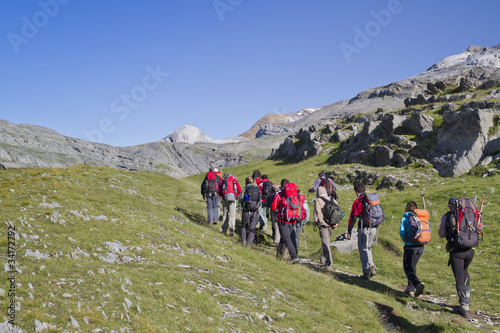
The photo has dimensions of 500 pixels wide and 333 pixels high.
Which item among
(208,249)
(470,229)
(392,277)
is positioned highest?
(470,229)

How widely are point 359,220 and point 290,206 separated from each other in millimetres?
2995

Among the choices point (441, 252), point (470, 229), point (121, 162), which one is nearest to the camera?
point (470, 229)

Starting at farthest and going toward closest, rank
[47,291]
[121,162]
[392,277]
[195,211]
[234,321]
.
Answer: [121,162] < [195,211] < [392,277] < [234,321] < [47,291]

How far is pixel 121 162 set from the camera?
19212 centimetres

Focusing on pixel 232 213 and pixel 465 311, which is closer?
pixel 465 311

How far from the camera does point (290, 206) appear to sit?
46.9ft

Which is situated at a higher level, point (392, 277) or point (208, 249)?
point (208, 249)

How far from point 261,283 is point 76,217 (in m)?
7.59

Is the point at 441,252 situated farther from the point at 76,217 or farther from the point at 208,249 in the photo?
the point at 76,217

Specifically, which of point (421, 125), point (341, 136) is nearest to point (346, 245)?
point (421, 125)

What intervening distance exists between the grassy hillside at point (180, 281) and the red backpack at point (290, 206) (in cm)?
207

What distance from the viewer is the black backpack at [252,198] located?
633 inches

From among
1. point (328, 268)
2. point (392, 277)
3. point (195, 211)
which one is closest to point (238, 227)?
point (195, 211)

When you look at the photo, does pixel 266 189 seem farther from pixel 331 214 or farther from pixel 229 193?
pixel 331 214
